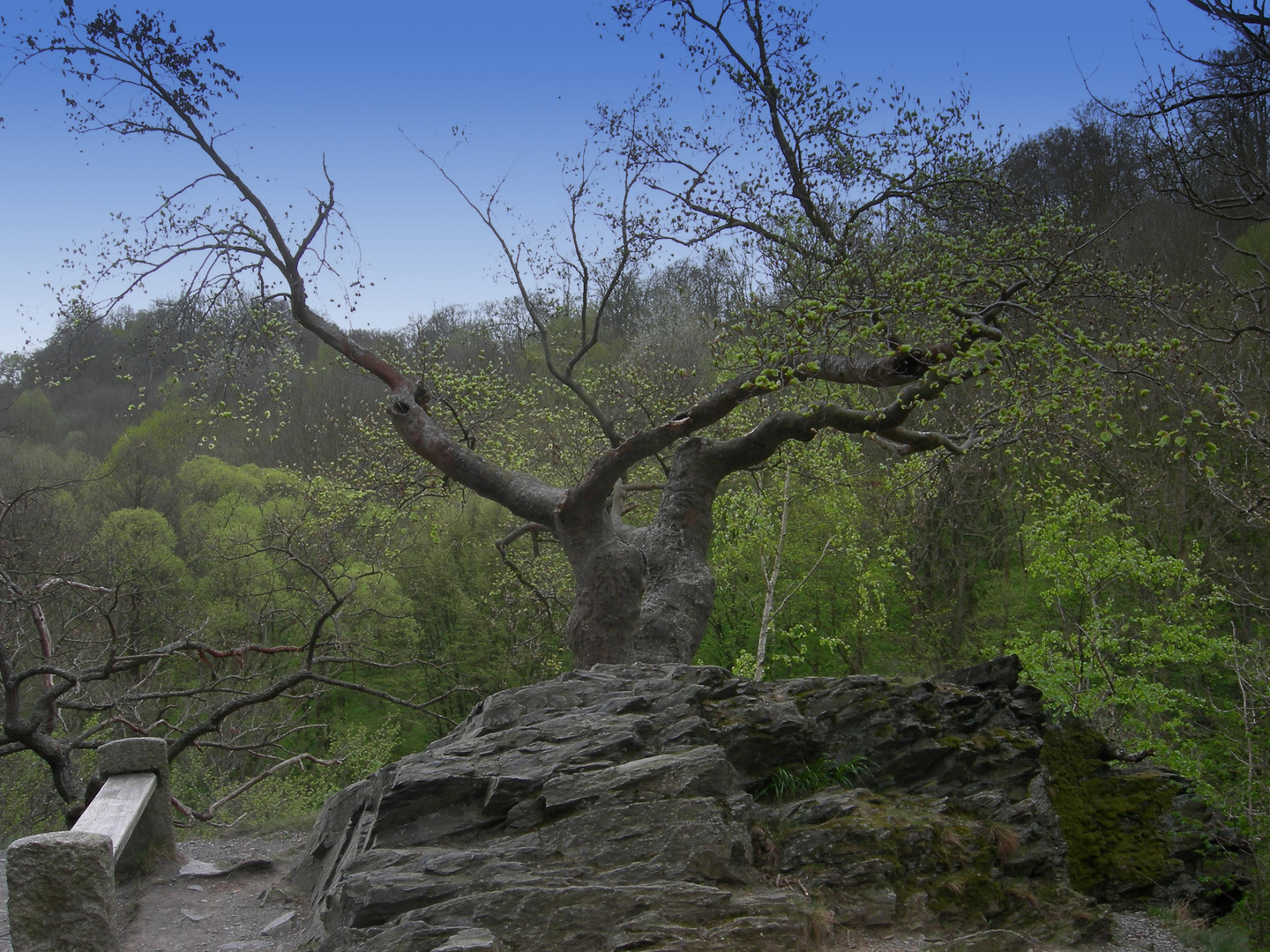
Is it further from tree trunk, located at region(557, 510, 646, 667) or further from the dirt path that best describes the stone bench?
tree trunk, located at region(557, 510, 646, 667)

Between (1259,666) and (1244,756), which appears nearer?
(1259,666)

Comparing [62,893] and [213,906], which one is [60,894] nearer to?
[62,893]

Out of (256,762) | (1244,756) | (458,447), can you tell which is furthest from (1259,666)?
(256,762)

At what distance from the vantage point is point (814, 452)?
1318 cm

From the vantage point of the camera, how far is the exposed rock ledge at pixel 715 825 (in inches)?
183

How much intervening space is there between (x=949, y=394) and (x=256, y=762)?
822 inches

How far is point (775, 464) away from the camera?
1156 cm

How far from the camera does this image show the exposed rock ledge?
15.2 feet

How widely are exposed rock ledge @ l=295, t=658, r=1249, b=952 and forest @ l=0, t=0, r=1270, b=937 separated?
59.3 inches

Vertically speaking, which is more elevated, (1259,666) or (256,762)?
(1259,666)

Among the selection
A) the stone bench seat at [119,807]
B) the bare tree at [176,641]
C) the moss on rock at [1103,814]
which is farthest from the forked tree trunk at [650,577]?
the stone bench seat at [119,807]

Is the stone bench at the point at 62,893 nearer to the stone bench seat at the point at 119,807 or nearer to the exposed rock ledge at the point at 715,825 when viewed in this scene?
the stone bench seat at the point at 119,807

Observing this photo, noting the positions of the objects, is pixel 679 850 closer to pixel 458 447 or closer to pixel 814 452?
pixel 458 447

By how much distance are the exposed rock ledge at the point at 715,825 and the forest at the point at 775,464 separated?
59.3 inches
